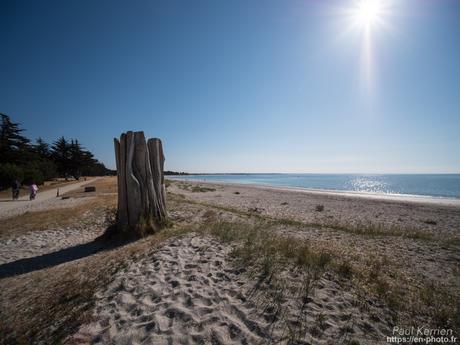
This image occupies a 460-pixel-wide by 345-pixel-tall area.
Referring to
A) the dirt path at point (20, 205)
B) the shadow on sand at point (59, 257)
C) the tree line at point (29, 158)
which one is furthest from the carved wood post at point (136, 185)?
the tree line at point (29, 158)

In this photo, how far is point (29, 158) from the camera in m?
30.8

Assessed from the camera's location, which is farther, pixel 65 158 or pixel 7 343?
pixel 65 158

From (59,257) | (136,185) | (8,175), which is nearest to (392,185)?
(136,185)


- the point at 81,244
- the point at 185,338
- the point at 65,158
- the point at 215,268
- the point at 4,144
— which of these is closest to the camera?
the point at 185,338

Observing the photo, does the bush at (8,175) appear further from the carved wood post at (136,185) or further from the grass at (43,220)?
the carved wood post at (136,185)

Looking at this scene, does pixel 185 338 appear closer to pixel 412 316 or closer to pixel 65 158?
pixel 412 316

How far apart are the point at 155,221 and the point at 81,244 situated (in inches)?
104

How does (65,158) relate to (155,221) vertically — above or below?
above

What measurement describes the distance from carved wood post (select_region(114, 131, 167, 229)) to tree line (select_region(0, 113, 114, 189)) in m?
23.5

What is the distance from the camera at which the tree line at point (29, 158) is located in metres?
23.0

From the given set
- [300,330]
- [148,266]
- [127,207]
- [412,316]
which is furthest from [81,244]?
[412,316]

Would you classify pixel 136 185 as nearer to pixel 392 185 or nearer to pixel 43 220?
pixel 43 220

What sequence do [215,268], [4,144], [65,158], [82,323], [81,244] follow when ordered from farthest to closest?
[65,158], [4,144], [81,244], [215,268], [82,323]

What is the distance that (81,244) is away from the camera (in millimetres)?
7367
